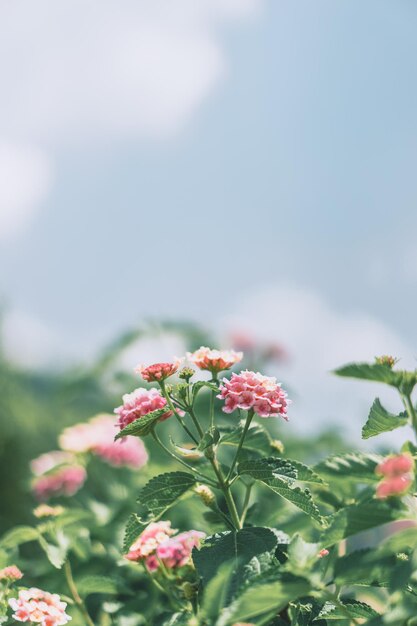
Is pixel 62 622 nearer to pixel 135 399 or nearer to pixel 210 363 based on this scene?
pixel 135 399

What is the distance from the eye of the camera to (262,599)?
0.93 m

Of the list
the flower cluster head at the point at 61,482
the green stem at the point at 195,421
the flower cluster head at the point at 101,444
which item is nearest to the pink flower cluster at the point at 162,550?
the green stem at the point at 195,421

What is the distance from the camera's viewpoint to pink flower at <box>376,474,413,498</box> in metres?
0.97

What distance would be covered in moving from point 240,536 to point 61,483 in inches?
76.7

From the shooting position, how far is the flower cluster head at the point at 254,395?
50.0 inches

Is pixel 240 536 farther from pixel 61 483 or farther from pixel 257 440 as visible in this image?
pixel 61 483

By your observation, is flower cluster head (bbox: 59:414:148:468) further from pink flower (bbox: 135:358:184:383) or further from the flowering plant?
pink flower (bbox: 135:358:184:383)

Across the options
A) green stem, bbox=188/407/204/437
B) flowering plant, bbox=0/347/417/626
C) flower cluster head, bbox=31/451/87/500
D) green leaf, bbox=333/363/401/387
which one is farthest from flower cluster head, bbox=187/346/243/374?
flower cluster head, bbox=31/451/87/500

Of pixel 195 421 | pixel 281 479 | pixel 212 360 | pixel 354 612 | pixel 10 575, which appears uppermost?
pixel 212 360

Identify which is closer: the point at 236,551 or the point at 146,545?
the point at 236,551

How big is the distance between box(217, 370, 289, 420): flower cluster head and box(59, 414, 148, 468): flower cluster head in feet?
5.08

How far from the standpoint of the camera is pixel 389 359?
1203 mm

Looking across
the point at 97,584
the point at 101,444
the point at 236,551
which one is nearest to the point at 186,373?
the point at 236,551

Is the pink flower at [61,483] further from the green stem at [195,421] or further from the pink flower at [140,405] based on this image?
the green stem at [195,421]
